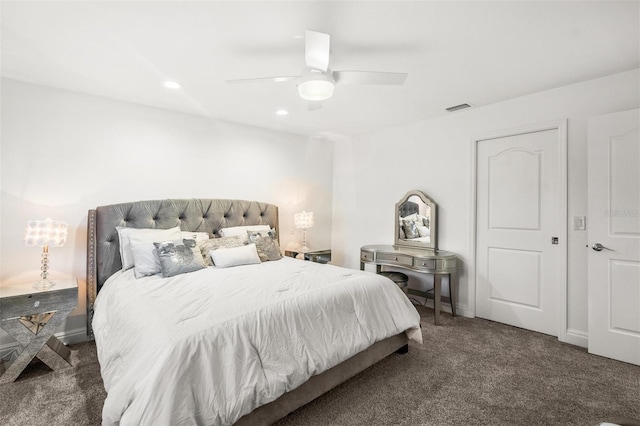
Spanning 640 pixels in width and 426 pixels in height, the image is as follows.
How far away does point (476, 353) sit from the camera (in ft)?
8.21

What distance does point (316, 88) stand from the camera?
6.41 ft

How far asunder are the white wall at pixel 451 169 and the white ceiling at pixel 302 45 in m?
0.20

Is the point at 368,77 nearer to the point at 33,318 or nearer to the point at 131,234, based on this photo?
the point at 131,234

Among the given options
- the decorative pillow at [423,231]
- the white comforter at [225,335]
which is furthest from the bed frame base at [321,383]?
the decorative pillow at [423,231]

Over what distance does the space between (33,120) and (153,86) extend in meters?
1.02

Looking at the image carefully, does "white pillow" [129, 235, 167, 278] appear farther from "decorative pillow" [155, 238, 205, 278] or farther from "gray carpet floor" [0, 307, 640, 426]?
"gray carpet floor" [0, 307, 640, 426]

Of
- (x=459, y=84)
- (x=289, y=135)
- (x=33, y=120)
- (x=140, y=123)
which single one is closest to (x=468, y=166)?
(x=459, y=84)

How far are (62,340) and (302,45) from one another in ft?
10.3

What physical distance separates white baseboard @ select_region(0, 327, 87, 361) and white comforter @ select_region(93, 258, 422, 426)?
2.15ft

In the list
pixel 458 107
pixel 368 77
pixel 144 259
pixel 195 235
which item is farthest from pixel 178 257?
pixel 458 107

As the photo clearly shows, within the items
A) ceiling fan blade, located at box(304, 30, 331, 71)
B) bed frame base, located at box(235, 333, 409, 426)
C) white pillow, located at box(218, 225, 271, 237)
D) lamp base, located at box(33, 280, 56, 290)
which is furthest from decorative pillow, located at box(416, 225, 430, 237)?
Answer: lamp base, located at box(33, 280, 56, 290)

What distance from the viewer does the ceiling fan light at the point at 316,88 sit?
1914mm

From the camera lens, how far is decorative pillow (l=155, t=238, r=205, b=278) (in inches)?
96.4

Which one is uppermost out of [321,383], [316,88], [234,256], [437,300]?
[316,88]
